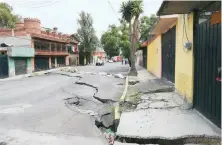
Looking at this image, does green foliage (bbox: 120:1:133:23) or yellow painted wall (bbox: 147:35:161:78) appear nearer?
yellow painted wall (bbox: 147:35:161:78)

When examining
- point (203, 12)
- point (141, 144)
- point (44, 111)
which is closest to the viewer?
point (141, 144)

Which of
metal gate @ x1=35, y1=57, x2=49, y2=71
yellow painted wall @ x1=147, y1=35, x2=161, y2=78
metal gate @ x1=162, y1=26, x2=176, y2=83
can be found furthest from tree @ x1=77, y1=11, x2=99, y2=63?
metal gate @ x1=162, y1=26, x2=176, y2=83

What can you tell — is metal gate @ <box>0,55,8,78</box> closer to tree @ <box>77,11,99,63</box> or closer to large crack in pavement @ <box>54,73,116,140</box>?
large crack in pavement @ <box>54,73,116,140</box>

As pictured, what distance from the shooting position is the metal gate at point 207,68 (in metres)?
4.80

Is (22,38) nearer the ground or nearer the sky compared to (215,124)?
nearer the sky

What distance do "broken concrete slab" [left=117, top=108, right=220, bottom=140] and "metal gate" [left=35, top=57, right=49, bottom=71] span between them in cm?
2949

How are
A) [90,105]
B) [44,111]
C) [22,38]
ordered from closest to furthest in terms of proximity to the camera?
[44,111] → [90,105] → [22,38]

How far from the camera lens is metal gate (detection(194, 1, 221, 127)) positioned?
4.80 metres

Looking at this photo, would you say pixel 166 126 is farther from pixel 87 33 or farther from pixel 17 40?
pixel 87 33

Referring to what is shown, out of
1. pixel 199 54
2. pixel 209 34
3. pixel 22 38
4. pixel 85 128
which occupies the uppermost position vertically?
pixel 22 38

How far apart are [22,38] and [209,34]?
3010 cm

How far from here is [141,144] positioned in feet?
15.2

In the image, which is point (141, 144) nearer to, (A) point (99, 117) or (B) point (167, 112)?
(B) point (167, 112)

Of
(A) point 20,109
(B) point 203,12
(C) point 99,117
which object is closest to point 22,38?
(A) point 20,109
